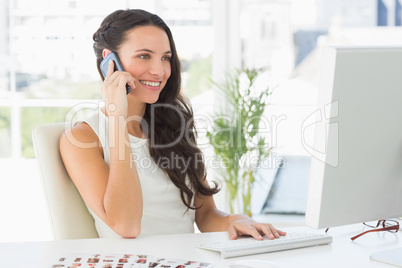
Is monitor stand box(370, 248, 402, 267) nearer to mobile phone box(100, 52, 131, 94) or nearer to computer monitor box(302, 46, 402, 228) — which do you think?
computer monitor box(302, 46, 402, 228)

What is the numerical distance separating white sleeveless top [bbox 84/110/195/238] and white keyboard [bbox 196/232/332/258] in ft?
1.57

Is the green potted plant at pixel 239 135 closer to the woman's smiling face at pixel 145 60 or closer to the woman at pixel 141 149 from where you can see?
the woman at pixel 141 149

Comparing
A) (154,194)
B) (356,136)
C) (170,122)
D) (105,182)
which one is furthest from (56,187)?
(356,136)

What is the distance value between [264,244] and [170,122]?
925 millimetres

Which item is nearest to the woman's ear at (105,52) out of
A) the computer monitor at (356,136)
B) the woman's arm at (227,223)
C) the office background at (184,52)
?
the woman's arm at (227,223)

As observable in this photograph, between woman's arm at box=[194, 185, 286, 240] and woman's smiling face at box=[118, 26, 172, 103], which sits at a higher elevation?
woman's smiling face at box=[118, 26, 172, 103]

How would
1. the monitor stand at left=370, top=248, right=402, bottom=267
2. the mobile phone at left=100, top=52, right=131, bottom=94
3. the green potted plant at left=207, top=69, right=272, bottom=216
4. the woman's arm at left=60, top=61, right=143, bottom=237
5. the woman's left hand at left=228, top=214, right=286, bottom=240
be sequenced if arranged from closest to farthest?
the monitor stand at left=370, top=248, right=402, bottom=267 < the woman's left hand at left=228, top=214, right=286, bottom=240 < the woman's arm at left=60, top=61, right=143, bottom=237 < the mobile phone at left=100, top=52, right=131, bottom=94 < the green potted plant at left=207, top=69, right=272, bottom=216

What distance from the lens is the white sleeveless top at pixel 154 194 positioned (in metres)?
2.13

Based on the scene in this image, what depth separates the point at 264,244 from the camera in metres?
1.62

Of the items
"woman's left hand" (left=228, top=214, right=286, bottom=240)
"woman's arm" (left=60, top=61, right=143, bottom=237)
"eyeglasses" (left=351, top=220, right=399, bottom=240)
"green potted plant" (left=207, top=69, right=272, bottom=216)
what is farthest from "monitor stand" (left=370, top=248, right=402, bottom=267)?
"green potted plant" (left=207, top=69, right=272, bottom=216)

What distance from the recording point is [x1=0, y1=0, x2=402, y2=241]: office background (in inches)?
177

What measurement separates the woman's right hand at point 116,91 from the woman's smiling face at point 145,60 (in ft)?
0.23

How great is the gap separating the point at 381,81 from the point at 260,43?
322cm

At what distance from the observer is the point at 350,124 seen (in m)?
1.40
